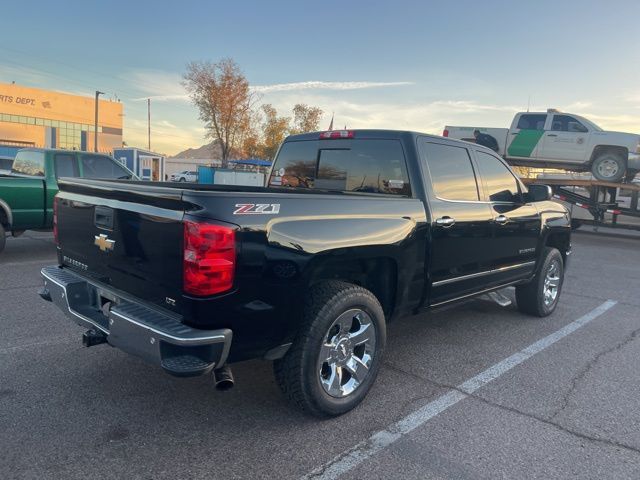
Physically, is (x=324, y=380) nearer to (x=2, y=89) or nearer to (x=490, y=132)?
(x=490, y=132)

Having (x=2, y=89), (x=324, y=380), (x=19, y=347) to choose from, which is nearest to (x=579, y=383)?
(x=324, y=380)

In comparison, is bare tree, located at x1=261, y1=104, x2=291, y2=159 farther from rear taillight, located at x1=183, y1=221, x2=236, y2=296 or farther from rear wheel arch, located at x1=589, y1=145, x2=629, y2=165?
rear taillight, located at x1=183, y1=221, x2=236, y2=296

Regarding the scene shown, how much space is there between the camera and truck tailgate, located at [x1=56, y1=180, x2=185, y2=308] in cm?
261

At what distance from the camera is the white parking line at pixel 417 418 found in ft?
8.70

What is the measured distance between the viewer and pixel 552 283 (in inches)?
233

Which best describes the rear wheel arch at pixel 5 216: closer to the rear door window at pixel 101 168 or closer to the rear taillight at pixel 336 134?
the rear door window at pixel 101 168

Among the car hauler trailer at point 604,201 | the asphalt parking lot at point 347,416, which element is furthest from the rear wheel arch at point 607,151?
the asphalt parking lot at point 347,416

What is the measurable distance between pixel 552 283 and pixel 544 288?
0.25 m

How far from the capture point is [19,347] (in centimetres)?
411

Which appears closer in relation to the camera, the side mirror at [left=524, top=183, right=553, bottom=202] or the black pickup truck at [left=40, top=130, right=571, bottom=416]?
the black pickup truck at [left=40, top=130, right=571, bottom=416]

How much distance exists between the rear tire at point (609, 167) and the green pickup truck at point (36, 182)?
12.9 meters

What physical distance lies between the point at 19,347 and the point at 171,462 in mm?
2279

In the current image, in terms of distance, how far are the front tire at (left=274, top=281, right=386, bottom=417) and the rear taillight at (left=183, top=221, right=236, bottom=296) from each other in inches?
25.9

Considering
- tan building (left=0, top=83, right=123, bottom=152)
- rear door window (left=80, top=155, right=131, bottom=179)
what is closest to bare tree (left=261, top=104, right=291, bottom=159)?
tan building (left=0, top=83, right=123, bottom=152)
